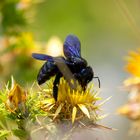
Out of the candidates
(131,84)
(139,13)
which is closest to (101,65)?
(139,13)

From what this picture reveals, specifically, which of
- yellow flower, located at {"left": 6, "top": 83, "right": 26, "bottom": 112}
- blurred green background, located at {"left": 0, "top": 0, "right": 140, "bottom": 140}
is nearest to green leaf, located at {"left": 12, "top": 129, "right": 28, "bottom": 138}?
yellow flower, located at {"left": 6, "top": 83, "right": 26, "bottom": 112}

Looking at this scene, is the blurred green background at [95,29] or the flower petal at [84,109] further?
the blurred green background at [95,29]

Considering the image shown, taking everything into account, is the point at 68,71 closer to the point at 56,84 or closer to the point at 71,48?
the point at 56,84

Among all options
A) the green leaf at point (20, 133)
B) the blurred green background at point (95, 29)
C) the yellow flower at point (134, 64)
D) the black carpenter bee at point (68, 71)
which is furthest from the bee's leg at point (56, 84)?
the blurred green background at point (95, 29)

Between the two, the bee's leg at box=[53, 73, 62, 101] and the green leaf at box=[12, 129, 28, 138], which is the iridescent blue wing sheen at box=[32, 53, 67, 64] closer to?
the bee's leg at box=[53, 73, 62, 101]

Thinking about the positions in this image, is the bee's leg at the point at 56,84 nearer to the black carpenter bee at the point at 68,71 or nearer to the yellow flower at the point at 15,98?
the black carpenter bee at the point at 68,71

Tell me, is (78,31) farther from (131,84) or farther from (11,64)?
(131,84)
